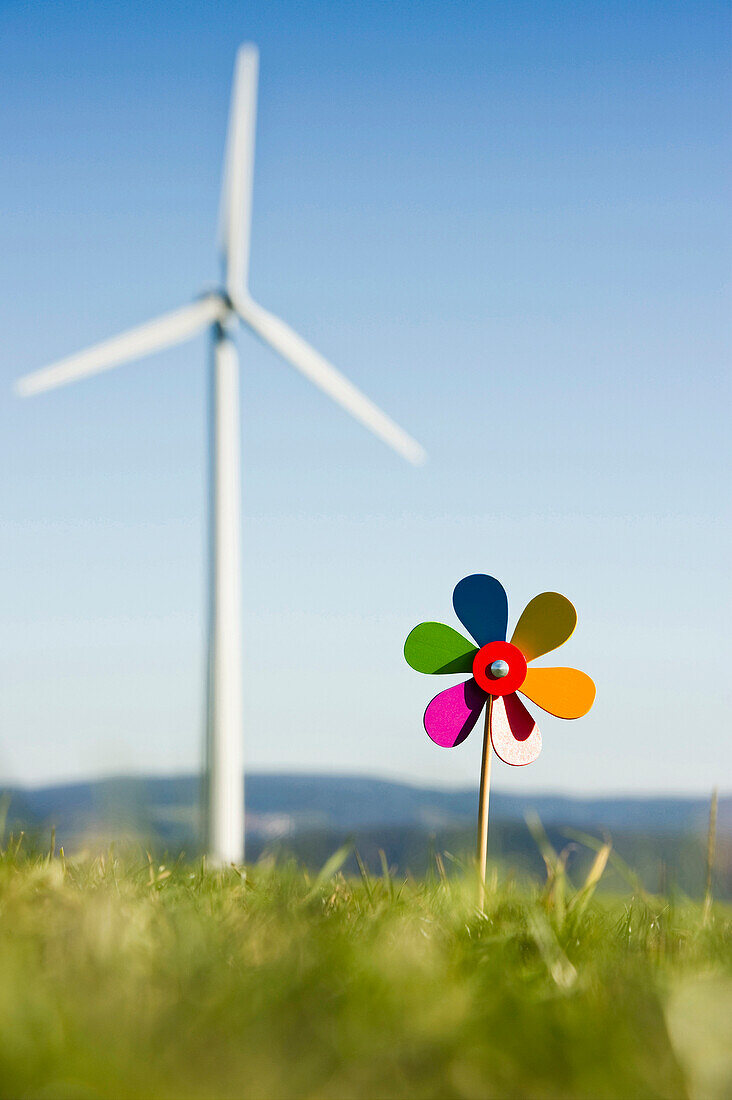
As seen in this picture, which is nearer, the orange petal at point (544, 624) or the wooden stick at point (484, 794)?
the wooden stick at point (484, 794)

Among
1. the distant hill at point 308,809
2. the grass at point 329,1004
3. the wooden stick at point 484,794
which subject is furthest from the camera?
the wooden stick at point 484,794

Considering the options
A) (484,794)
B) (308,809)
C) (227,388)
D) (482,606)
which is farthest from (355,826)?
(227,388)

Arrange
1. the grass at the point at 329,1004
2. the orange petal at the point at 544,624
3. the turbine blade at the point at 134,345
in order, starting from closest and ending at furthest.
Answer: the grass at the point at 329,1004
the orange petal at the point at 544,624
the turbine blade at the point at 134,345

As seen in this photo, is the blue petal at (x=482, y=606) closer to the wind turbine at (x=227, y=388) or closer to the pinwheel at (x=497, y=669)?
the pinwheel at (x=497, y=669)

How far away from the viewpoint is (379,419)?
507 inches

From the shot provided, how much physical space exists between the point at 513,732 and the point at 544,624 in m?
0.66

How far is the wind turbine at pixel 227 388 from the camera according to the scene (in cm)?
1139

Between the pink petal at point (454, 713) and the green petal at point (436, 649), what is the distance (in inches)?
5.2

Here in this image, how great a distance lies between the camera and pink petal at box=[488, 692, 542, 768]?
5.29 meters

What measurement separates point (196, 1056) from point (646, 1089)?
3.68 ft

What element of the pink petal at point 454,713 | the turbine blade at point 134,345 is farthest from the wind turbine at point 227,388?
the pink petal at point 454,713

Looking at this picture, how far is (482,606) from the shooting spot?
5441 mm

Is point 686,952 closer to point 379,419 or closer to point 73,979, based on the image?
point 73,979

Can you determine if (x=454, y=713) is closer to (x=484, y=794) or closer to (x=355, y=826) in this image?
(x=484, y=794)
